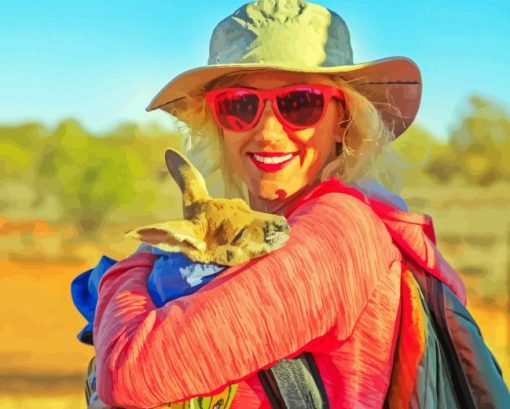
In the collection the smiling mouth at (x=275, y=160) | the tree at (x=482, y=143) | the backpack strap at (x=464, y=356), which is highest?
the smiling mouth at (x=275, y=160)

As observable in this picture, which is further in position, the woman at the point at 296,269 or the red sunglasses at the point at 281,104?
the red sunglasses at the point at 281,104

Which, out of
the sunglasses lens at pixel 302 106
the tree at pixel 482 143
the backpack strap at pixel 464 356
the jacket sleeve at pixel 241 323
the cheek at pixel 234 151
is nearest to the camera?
the jacket sleeve at pixel 241 323

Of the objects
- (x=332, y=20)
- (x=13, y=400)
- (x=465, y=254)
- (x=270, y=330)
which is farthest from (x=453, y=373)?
(x=465, y=254)

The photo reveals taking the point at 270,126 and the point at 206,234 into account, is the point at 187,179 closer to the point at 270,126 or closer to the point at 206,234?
the point at 206,234

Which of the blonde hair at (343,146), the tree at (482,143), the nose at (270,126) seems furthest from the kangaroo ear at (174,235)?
the tree at (482,143)

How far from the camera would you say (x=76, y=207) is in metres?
22.7

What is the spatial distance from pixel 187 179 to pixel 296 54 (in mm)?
Result: 437

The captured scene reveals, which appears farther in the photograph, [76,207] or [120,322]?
[76,207]

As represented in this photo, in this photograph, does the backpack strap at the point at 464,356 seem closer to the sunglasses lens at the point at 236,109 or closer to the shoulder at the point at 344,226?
the shoulder at the point at 344,226

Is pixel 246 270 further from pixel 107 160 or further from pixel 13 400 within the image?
pixel 107 160

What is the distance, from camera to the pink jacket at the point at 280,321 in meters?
1.33

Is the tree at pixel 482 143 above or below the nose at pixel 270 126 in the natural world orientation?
below

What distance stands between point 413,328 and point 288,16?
2.41 ft

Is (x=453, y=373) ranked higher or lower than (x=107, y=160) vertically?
higher
